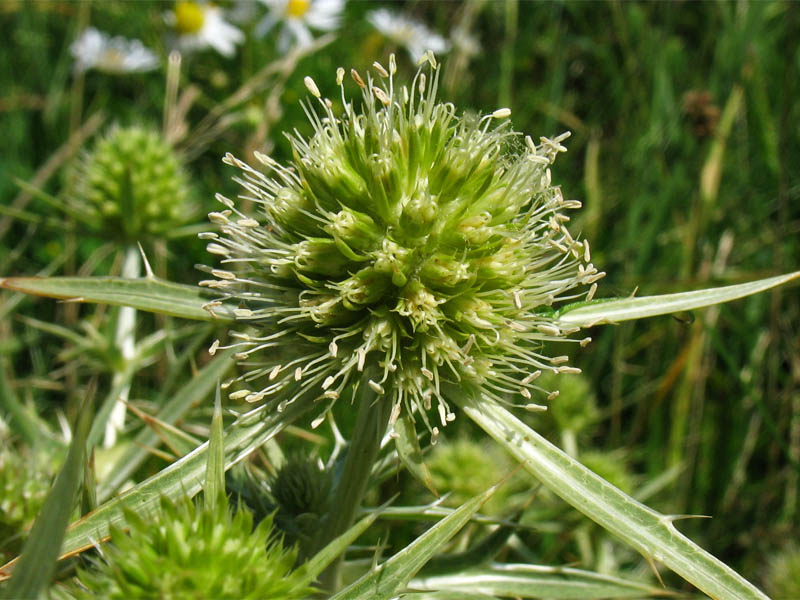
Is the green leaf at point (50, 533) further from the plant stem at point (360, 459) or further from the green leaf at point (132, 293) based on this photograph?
the plant stem at point (360, 459)

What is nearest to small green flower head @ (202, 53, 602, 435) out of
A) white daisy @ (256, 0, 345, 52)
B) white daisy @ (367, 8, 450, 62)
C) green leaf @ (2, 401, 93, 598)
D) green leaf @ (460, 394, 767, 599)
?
green leaf @ (460, 394, 767, 599)

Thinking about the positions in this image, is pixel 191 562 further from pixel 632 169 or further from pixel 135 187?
pixel 632 169

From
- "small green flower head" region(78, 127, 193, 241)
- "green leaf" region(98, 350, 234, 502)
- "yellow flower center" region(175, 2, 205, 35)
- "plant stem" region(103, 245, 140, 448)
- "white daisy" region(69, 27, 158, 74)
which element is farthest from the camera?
"yellow flower center" region(175, 2, 205, 35)

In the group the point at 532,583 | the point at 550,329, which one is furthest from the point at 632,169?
the point at 532,583

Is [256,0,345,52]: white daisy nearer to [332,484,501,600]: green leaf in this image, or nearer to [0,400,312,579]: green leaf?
[0,400,312,579]: green leaf

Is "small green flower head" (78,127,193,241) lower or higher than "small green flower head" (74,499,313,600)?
lower

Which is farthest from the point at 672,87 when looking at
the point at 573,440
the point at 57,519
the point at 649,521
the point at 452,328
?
the point at 57,519

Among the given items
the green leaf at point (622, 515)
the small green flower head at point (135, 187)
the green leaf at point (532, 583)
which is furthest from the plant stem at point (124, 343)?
the green leaf at point (622, 515)
